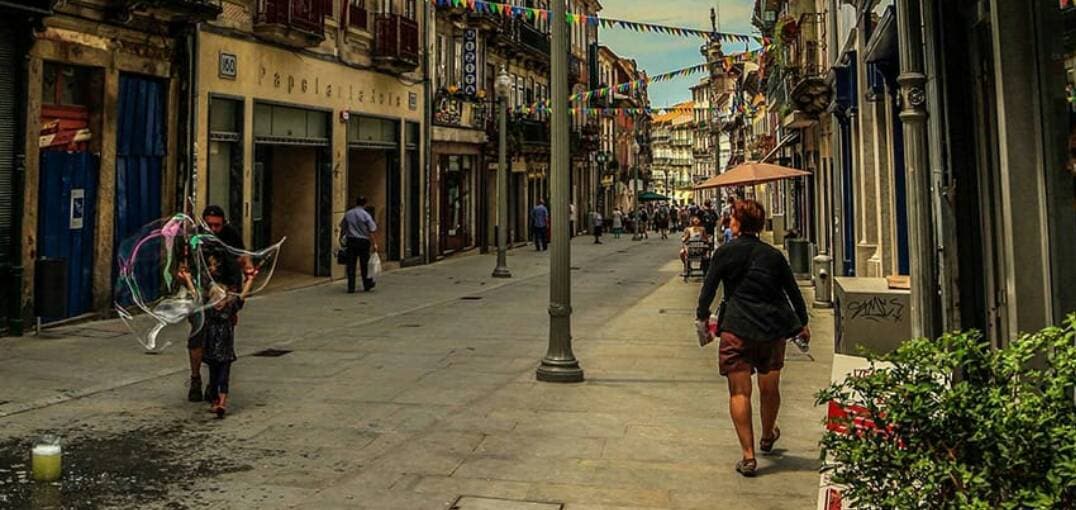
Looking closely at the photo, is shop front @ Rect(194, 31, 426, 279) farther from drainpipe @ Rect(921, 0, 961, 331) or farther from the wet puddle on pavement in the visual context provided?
drainpipe @ Rect(921, 0, 961, 331)

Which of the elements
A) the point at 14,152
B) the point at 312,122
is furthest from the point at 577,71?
the point at 14,152

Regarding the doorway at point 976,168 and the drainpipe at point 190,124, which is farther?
the drainpipe at point 190,124

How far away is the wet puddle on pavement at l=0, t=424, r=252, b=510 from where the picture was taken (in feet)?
17.3

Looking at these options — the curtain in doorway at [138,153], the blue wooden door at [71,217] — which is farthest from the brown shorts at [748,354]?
the curtain in doorway at [138,153]

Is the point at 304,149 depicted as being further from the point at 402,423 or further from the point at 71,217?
the point at 402,423

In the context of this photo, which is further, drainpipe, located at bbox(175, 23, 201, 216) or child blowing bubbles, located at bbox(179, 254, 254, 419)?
drainpipe, located at bbox(175, 23, 201, 216)

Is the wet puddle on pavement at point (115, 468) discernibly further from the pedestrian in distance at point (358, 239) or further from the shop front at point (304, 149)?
the pedestrian in distance at point (358, 239)

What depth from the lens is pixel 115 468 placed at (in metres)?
5.90

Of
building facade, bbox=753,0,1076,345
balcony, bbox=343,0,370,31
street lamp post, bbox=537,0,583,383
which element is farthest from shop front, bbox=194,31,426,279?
building facade, bbox=753,0,1076,345

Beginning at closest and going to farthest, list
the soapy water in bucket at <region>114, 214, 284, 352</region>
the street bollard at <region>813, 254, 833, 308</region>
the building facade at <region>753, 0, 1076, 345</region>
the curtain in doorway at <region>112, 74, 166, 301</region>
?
the building facade at <region>753, 0, 1076, 345</region>
the soapy water in bucket at <region>114, 214, 284, 352</region>
the curtain in doorway at <region>112, 74, 166, 301</region>
the street bollard at <region>813, 254, 833, 308</region>

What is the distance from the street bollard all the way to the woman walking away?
9.02m

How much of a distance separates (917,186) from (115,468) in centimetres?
557

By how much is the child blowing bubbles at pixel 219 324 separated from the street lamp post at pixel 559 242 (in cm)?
Result: 309

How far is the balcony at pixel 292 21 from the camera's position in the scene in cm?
1702
